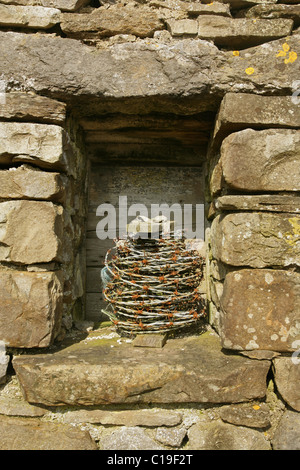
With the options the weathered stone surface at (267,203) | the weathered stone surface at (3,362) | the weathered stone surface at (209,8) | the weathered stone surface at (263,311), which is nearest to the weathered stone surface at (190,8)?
the weathered stone surface at (209,8)

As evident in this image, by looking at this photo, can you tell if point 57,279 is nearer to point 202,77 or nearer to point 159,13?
point 202,77

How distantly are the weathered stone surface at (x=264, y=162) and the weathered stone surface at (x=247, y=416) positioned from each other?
1.22 metres

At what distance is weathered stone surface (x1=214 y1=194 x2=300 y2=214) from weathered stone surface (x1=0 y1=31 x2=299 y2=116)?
669 millimetres

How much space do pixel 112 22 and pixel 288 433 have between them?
A: 8.69 ft

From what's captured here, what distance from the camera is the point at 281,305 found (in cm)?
197

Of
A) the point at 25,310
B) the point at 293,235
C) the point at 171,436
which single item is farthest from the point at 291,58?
the point at 171,436

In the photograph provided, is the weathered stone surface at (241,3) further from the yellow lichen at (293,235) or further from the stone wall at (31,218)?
the yellow lichen at (293,235)

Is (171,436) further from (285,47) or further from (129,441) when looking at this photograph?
(285,47)

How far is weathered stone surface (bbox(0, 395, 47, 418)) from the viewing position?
195 cm

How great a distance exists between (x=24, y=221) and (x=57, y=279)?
0.41 m

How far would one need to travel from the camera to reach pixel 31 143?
7.00 feet

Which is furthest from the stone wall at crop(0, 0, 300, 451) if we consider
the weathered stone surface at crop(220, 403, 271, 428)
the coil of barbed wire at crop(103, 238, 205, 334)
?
the coil of barbed wire at crop(103, 238, 205, 334)

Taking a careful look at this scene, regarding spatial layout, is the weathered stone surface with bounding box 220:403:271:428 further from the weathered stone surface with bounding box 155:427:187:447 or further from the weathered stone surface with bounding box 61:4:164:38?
the weathered stone surface with bounding box 61:4:164:38
